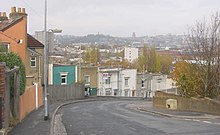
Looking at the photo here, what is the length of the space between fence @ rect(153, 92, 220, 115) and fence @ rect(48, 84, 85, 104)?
1670cm

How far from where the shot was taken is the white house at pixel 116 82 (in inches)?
2813

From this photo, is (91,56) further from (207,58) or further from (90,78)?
(207,58)

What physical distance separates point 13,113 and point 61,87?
115 ft

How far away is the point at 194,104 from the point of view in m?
31.5

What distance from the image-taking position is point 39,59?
48.1 meters

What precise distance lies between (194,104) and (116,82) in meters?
44.0

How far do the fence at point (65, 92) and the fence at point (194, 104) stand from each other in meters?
16.7

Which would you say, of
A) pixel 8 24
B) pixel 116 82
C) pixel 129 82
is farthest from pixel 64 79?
pixel 8 24

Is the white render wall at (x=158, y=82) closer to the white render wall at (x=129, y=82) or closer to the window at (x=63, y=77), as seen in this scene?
the white render wall at (x=129, y=82)

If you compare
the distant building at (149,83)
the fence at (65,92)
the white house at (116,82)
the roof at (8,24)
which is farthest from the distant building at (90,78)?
the roof at (8,24)

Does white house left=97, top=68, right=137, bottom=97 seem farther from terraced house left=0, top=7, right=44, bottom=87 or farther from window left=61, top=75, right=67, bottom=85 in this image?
terraced house left=0, top=7, right=44, bottom=87

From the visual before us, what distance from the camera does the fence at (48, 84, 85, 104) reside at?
172 feet

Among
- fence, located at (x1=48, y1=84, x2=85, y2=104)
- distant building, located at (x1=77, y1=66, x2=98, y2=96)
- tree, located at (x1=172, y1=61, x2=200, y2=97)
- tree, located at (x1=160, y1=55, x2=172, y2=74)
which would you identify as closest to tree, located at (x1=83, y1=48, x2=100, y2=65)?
tree, located at (x1=160, y1=55, x2=172, y2=74)

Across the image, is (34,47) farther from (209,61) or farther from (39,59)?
(209,61)
